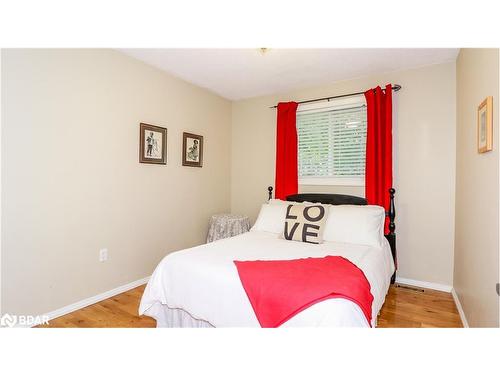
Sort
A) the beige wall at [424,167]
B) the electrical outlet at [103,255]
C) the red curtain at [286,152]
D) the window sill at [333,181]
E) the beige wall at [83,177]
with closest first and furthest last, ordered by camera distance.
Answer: the beige wall at [83,177]
the electrical outlet at [103,255]
the beige wall at [424,167]
the window sill at [333,181]
the red curtain at [286,152]

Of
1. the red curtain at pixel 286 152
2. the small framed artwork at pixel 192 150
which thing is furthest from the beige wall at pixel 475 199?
the small framed artwork at pixel 192 150

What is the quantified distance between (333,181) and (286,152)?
69 centimetres

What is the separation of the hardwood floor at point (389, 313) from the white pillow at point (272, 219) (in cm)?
114

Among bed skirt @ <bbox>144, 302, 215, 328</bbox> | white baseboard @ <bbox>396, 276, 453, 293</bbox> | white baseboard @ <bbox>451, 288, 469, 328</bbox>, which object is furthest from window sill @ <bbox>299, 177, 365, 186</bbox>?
bed skirt @ <bbox>144, 302, 215, 328</bbox>

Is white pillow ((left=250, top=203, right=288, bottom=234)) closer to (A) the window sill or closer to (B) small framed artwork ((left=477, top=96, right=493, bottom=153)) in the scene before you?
(A) the window sill

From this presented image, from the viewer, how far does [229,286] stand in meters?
1.56

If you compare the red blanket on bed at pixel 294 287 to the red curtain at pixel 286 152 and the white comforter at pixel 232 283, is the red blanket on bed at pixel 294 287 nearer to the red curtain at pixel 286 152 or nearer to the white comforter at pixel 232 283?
the white comforter at pixel 232 283

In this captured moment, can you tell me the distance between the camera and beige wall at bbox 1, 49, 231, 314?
1.94m

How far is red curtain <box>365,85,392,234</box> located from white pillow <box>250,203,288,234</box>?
3.28 ft

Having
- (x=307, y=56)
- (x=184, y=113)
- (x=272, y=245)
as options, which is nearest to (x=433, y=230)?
(x=272, y=245)

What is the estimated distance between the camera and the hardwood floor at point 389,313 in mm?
2086
